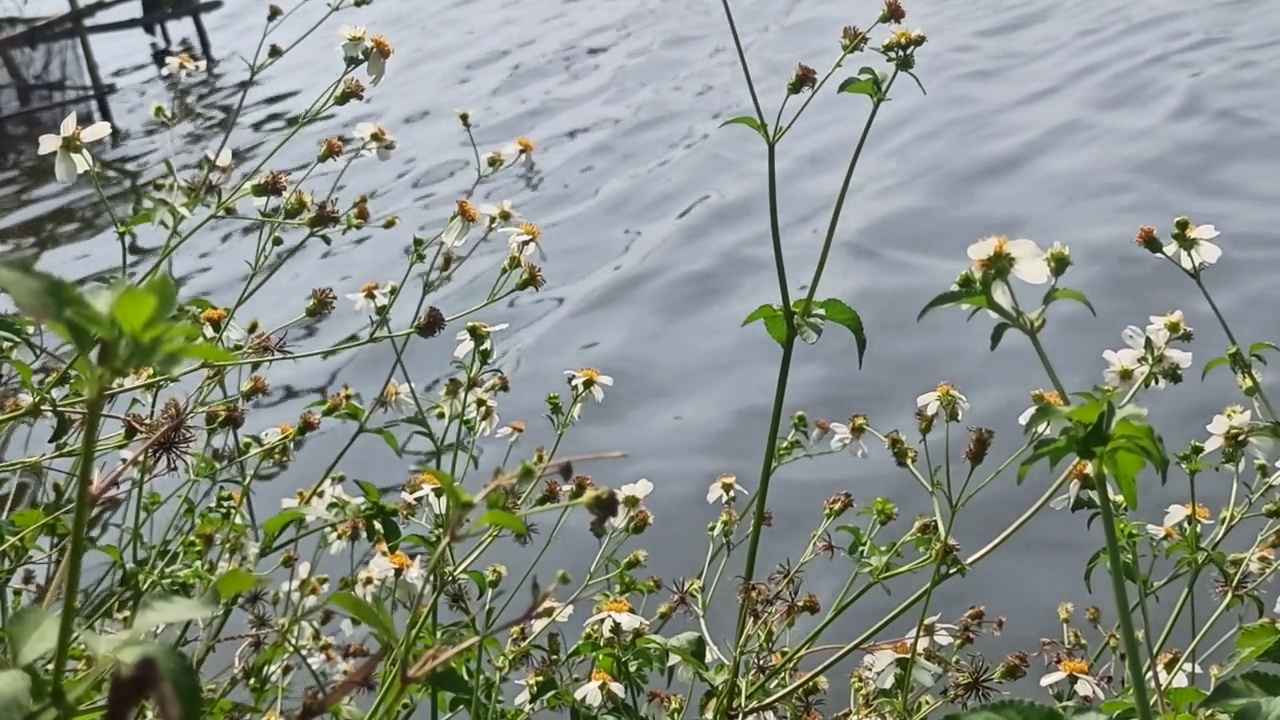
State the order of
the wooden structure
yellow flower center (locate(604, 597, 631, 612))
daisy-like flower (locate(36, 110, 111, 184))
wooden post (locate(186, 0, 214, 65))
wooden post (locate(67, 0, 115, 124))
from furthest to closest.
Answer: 1. wooden post (locate(186, 0, 214, 65))
2. the wooden structure
3. wooden post (locate(67, 0, 115, 124))
4. daisy-like flower (locate(36, 110, 111, 184))
5. yellow flower center (locate(604, 597, 631, 612))

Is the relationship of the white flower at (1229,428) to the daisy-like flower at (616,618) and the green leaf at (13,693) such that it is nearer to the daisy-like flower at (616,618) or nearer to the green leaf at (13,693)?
the daisy-like flower at (616,618)

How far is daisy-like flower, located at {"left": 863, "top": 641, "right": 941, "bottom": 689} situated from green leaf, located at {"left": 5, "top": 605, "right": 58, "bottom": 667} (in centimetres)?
79

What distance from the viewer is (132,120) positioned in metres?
5.35

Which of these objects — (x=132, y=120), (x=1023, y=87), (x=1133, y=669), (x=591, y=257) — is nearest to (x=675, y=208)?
(x=591, y=257)

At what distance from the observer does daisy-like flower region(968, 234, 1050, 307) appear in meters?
0.69

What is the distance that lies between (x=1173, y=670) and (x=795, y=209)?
2.13 metres

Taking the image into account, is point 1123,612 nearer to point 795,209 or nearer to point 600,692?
point 600,692

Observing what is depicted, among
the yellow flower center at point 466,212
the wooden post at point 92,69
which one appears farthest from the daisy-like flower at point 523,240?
A: the wooden post at point 92,69

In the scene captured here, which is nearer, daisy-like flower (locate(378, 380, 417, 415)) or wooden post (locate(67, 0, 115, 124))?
daisy-like flower (locate(378, 380, 417, 415))

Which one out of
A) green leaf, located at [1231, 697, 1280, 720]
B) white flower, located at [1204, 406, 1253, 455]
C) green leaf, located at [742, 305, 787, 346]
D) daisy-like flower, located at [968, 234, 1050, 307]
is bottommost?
white flower, located at [1204, 406, 1253, 455]

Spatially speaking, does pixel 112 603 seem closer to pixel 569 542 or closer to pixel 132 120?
pixel 569 542

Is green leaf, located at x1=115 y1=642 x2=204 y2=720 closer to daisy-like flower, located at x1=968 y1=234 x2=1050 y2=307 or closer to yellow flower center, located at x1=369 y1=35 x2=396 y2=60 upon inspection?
daisy-like flower, located at x1=968 y1=234 x2=1050 y2=307

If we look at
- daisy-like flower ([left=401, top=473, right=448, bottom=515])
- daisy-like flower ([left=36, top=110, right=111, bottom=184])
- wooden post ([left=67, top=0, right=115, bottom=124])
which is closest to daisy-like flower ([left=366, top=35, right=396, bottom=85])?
daisy-like flower ([left=36, top=110, right=111, bottom=184])

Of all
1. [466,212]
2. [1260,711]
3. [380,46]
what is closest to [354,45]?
[380,46]
